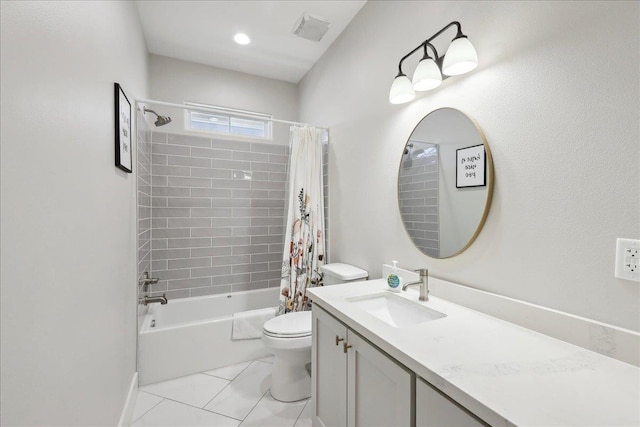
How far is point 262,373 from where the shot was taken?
85.8 inches

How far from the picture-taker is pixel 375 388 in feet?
3.38

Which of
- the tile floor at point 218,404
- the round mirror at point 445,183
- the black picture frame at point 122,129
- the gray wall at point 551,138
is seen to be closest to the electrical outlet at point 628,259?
the gray wall at point 551,138

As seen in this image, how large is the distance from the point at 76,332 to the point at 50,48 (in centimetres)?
89

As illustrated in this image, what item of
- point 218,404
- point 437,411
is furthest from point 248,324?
point 437,411

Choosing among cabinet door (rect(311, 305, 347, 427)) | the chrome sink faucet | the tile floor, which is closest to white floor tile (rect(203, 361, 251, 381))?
the tile floor

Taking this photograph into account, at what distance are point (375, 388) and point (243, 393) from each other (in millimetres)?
1337

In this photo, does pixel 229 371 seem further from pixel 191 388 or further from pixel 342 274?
pixel 342 274

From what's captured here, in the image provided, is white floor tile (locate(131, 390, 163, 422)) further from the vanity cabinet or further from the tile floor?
the vanity cabinet

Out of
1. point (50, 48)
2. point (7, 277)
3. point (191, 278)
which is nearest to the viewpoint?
point (7, 277)

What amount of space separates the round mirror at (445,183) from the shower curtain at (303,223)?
94cm

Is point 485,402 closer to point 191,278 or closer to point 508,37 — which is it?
point 508,37

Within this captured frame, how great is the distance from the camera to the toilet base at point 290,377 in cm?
186

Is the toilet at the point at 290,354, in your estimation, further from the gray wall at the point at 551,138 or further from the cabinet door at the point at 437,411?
the cabinet door at the point at 437,411

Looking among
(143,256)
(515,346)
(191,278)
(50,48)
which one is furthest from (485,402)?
(191,278)
